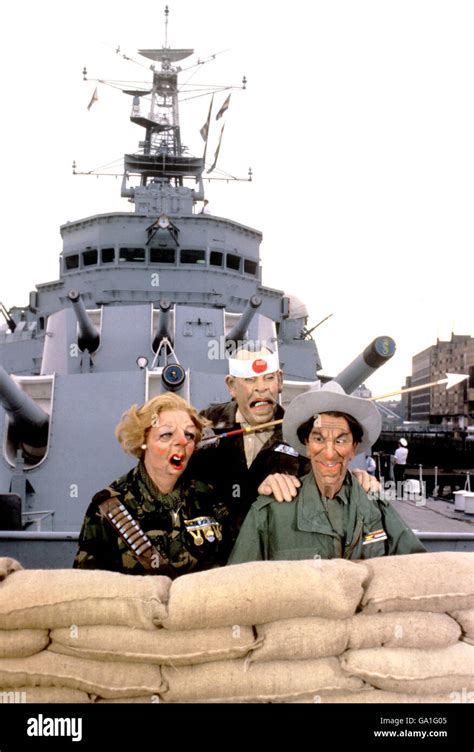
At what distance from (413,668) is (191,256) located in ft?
37.1

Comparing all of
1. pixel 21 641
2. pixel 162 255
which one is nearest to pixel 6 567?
pixel 21 641

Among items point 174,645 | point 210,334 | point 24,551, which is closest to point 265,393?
point 174,645

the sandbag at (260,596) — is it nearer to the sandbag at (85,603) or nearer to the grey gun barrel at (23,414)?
the sandbag at (85,603)

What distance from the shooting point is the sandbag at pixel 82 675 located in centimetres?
154

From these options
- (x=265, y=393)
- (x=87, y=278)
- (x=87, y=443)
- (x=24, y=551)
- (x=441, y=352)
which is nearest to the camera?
(x=265, y=393)

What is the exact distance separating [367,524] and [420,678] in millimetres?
505

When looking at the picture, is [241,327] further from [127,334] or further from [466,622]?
[466,622]

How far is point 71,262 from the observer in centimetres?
1300

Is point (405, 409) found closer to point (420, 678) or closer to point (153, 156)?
point (153, 156)

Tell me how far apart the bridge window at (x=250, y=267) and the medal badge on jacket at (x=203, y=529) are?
1146 centimetres

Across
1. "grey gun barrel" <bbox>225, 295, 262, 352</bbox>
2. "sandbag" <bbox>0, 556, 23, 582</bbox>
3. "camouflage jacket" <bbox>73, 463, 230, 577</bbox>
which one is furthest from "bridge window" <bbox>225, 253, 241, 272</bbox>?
"sandbag" <bbox>0, 556, 23, 582</bbox>

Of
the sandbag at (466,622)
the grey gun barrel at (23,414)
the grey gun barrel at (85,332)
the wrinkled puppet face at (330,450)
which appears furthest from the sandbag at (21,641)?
the grey gun barrel at (85,332)

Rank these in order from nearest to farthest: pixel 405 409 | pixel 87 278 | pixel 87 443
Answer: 1. pixel 87 443
2. pixel 87 278
3. pixel 405 409
